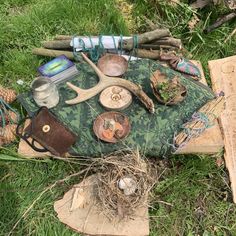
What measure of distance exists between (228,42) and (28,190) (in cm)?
283

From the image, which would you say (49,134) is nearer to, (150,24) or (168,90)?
(168,90)

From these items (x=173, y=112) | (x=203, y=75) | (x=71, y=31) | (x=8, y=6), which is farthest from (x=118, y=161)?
(x=8, y=6)

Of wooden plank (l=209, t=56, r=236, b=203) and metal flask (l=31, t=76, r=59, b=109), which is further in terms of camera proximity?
wooden plank (l=209, t=56, r=236, b=203)

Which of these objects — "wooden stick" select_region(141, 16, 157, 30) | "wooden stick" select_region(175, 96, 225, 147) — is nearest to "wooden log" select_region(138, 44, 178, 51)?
"wooden stick" select_region(141, 16, 157, 30)

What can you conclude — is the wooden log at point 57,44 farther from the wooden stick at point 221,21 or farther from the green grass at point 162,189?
the wooden stick at point 221,21

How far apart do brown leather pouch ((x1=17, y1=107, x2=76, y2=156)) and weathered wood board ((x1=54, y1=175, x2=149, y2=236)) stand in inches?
15.6

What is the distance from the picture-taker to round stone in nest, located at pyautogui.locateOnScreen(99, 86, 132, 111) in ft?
11.5

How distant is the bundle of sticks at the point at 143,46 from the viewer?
4094 millimetres

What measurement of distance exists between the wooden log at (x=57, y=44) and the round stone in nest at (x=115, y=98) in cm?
88

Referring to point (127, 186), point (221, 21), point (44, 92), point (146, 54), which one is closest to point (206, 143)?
point (127, 186)

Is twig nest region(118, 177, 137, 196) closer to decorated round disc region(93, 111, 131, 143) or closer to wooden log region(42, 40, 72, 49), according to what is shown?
decorated round disc region(93, 111, 131, 143)

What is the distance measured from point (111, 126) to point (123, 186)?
0.57 metres

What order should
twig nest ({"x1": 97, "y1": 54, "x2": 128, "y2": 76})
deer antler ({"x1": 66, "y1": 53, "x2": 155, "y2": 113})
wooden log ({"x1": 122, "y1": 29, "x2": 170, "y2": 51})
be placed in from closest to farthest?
deer antler ({"x1": 66, "y1": 53, "x2": 155, "y2": 113}) < twig nest ({"x1": 97, "y1": 54, "x2": 128, "y2": 76}) < wooden log ({"x1": 122, "y1": 29, "x2": 170, "y2": 51})

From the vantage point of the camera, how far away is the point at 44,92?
3463mm
